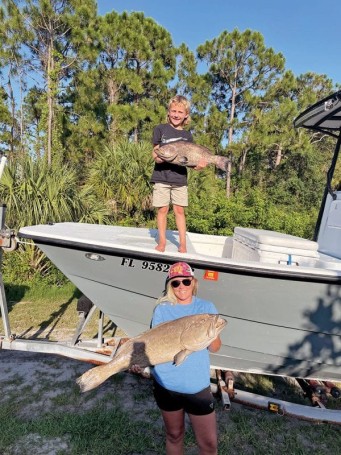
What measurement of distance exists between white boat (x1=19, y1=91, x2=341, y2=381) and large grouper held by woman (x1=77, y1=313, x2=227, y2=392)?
1.14m

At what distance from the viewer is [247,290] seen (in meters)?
3.07

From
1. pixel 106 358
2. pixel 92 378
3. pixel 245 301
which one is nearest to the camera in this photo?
pixel 92 378

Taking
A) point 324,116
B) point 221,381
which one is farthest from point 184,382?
point 324,116

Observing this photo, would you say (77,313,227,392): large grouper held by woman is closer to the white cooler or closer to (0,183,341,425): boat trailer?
(0,183,341,425): boat trailer

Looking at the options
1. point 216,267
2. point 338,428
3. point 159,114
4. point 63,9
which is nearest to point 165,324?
point 216,267

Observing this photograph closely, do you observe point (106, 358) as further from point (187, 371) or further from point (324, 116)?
point (324, 116)

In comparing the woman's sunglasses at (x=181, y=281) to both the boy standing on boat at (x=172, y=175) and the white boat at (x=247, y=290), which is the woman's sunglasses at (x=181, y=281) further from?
the boy standing on boat at (x=172, y=175)

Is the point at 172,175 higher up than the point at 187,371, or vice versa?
the point at 172,175

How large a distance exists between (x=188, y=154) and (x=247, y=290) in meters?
1.29

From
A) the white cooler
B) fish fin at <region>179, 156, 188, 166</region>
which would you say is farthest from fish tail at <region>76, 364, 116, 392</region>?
the white cooler

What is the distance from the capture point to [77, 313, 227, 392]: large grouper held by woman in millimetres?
1745

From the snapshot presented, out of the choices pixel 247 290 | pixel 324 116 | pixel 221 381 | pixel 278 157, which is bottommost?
pixel 221 381

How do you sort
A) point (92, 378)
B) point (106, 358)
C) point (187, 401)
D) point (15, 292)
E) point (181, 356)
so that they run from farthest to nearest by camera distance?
1. point (15, 292)
2. point (106, 358)
3. point (187, 401)
4. point (92, 378)
5. point (181, 356)

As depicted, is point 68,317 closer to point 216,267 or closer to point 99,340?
point 99,340
